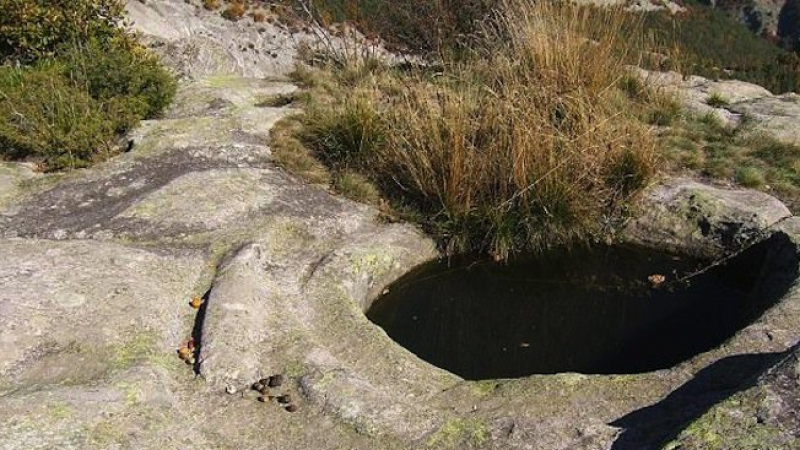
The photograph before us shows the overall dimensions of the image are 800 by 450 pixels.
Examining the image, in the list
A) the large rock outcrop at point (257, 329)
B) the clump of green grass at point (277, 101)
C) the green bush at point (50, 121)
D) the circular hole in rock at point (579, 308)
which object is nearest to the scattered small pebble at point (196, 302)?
the large rock outcrop at point (257, 329)

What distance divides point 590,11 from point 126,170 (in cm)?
521

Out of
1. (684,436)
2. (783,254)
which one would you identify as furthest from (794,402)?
(783,254)

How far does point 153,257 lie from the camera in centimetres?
506

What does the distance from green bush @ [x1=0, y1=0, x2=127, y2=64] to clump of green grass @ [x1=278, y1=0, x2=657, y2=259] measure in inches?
124

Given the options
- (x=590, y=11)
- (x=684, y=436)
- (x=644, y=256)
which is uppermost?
(x=590, y=11)

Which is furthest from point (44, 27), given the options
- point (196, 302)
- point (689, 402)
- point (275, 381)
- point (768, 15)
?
point (768, 15)

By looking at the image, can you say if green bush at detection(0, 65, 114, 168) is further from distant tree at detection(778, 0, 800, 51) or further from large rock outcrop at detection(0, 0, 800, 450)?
distant tree at detection(778, 0, 800, 51)

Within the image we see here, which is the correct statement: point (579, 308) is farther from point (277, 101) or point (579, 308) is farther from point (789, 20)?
point (789, 20)

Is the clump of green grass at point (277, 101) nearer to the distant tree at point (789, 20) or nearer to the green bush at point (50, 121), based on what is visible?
the green bush at point (50, 121)

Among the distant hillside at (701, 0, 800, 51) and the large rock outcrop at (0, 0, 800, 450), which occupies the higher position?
the large rock outcrop at (0, 0, 800, 450)

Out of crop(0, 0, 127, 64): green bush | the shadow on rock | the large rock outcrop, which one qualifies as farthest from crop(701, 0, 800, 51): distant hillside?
the shadow on rock

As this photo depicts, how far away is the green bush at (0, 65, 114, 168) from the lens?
669cm

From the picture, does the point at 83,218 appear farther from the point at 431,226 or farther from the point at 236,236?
the point at 431,226

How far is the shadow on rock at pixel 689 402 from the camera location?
11.0 feet
